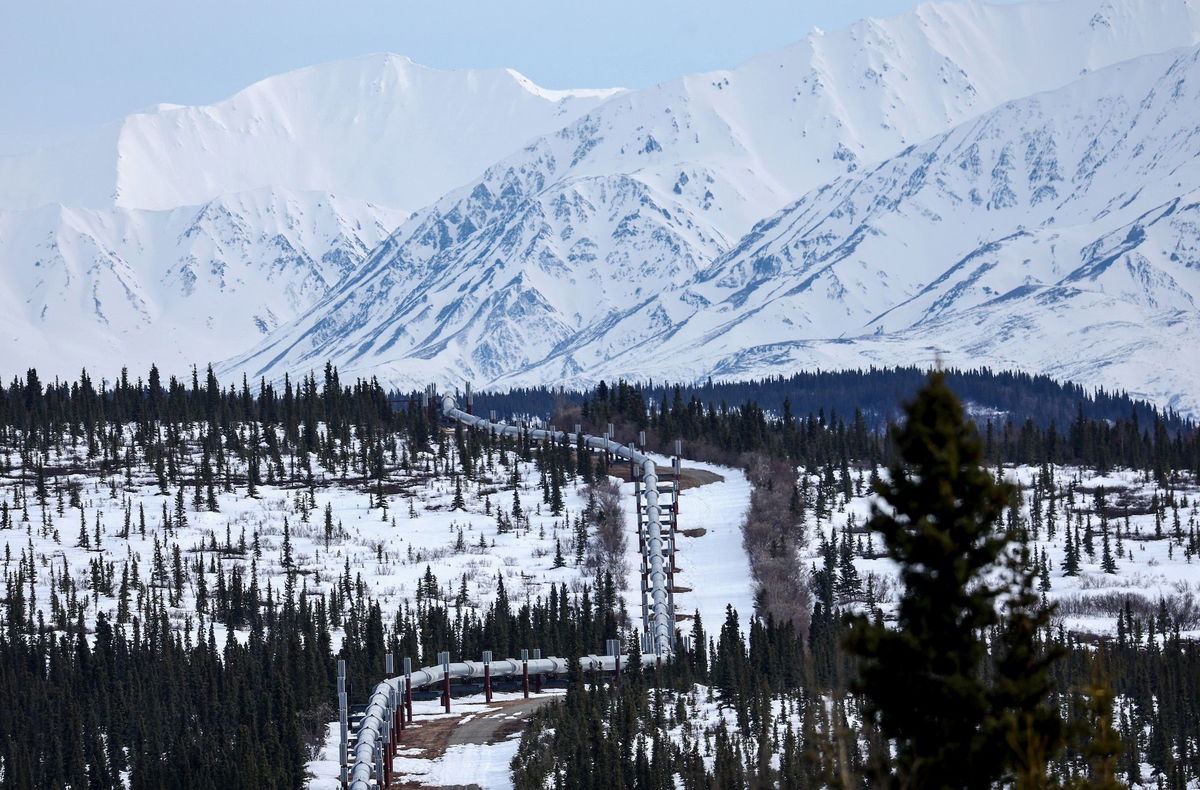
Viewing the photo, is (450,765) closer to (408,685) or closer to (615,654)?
(408,685)

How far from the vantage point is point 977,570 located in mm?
36594

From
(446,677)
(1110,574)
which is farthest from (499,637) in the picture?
(1110,574)

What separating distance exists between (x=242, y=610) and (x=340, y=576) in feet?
41.4

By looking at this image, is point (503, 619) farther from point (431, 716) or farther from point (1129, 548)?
point (1129, 548)

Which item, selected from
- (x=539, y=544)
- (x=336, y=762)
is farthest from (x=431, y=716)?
(x=539, y=544)

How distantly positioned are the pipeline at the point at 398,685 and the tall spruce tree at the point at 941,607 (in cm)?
4908

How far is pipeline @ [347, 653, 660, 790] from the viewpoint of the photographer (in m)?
88.8

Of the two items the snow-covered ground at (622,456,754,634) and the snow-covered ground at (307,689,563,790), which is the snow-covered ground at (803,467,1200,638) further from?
the snow-covered ground at (307,689,563,790)

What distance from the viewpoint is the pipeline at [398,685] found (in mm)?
88812

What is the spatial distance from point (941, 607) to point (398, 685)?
81776 millimetres

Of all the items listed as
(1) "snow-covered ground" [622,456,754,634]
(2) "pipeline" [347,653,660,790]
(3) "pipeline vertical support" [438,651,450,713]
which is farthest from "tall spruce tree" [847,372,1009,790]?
(1) "snow-covered ground" [622,456,754,634]

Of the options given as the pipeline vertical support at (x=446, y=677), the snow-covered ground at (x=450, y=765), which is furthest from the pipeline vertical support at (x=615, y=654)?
the snow-covered ground at (x=450, y=765)

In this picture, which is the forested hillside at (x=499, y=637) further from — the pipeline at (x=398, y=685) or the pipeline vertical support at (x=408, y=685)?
the pipeline vertical support at (x=408, y=685)

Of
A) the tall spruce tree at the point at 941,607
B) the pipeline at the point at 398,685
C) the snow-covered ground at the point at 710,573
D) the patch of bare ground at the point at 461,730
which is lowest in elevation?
the patch of bare ground at the point at 461,730
